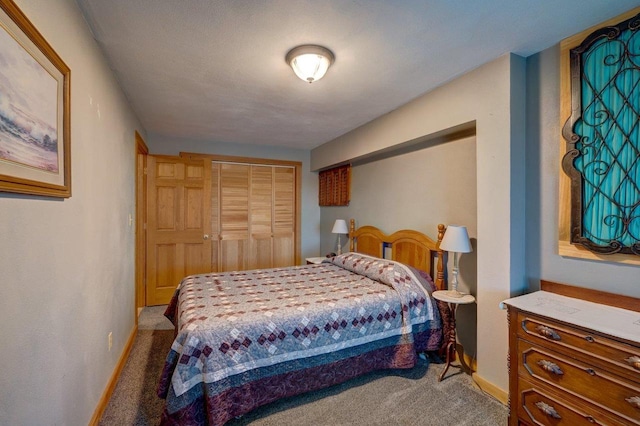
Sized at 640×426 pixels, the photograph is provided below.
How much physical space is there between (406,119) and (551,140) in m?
1.22

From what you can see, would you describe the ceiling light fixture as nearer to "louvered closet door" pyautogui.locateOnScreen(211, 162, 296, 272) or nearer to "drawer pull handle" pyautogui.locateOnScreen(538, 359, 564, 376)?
"drawer pull handle" pyautogui.locateOnScreen(538, 359, 564, 376)

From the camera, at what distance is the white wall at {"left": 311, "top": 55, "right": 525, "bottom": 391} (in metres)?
1.95

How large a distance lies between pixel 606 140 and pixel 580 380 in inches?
51.2

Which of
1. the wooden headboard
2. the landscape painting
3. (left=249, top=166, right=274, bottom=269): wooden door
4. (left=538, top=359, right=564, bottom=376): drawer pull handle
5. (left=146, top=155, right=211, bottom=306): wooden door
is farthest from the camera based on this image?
(left=249, top=166, right=274, bottom=269): wooden door

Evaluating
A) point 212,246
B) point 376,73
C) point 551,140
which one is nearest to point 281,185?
point 212,246

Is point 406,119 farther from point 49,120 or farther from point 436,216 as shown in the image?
point 49,120

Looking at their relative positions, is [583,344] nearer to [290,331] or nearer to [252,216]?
[290,331]

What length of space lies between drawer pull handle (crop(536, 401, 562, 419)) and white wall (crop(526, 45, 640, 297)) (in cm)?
72

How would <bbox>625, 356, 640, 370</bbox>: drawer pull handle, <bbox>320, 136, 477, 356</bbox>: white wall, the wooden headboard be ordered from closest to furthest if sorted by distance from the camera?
<bbox>625, 356, 640, 370</bbox>: drawer pull handle < <bbox>320, 136, 477, 356</bbox>: white wall < the wooden headboard

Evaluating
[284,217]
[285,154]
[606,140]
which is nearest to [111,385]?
[284,217]

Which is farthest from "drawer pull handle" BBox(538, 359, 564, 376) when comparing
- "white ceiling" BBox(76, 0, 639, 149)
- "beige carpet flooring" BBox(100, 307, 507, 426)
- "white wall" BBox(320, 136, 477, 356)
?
"white ceiling" BBox(76, 0, 639, 149)

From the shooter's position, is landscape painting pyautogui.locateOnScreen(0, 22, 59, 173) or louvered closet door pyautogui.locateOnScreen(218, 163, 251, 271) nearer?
landscape painting pyautogui.locateOnScreen(0, 22, 59, 173)

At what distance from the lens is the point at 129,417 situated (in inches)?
72.6

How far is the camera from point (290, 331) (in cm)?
193
